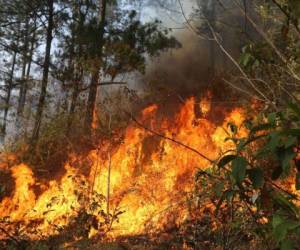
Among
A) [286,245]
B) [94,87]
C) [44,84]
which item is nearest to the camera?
[286,245]

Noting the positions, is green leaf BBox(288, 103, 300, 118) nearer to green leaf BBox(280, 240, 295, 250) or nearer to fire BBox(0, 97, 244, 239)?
green leaf BBox(280, 240, 295, 250)

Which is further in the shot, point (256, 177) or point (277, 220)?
point (256, 177)

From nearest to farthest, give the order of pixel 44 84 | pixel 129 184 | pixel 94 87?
pixel 129 184
pixel 94 87
pixel 44 84

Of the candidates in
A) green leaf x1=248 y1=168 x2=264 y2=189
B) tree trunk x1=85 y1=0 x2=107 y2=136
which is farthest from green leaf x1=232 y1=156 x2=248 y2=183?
tree trunk x1=85 y1=0 x2=107 y2=136

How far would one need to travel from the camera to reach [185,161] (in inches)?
482

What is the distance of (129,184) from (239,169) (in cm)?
1112

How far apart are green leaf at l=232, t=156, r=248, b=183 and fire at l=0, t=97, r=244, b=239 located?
29.5ft

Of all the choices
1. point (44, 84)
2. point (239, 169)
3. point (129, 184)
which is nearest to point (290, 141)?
point (239, 169)

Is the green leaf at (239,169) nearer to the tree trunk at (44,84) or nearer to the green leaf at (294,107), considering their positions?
the green leaf at (294,107)

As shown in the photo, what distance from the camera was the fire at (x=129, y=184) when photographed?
435 inches

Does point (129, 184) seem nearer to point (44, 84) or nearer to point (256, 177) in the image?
point (44, 84)

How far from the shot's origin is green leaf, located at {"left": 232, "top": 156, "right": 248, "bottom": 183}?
64.8 inches

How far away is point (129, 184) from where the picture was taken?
12570mm

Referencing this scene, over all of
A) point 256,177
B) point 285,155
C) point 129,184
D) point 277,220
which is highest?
point 285,155
